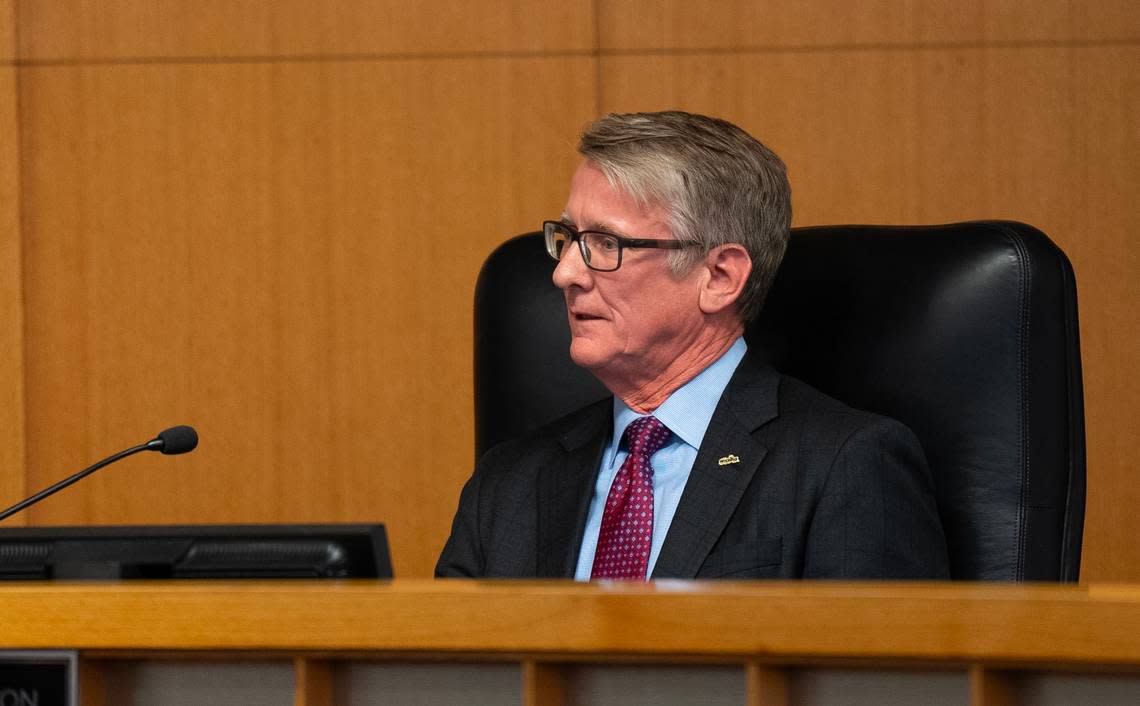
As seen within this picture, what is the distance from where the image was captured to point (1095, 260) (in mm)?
2959

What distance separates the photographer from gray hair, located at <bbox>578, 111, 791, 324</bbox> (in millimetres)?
1890

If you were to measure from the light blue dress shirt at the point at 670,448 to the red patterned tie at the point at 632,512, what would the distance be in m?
0.01

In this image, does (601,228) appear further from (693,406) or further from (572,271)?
(693,406)

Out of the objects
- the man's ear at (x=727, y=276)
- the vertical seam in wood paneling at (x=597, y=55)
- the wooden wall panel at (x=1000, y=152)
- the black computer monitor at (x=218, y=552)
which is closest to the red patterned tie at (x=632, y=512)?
the man's ear at (x=727, y=276)

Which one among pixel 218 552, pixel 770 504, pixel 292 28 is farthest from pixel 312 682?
pixel 292 28

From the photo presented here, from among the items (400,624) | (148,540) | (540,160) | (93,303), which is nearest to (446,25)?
(540,160)

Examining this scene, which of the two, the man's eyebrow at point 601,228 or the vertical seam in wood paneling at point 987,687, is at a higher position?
the man's eyebrow at point 601,228

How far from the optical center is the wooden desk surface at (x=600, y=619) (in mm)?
758

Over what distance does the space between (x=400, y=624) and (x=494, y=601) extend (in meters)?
0.06

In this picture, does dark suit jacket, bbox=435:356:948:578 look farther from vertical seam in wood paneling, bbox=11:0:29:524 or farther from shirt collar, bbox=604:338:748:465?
vertical seam in wood paneling, bbox=11:0:29:524

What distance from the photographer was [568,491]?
1.90 metres

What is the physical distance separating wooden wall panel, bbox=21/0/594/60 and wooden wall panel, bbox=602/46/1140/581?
0.34 meters

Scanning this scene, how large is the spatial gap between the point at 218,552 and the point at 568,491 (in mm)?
856

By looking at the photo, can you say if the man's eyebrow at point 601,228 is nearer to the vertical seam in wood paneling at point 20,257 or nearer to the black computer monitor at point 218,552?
the black computer monitor at point 218,552
